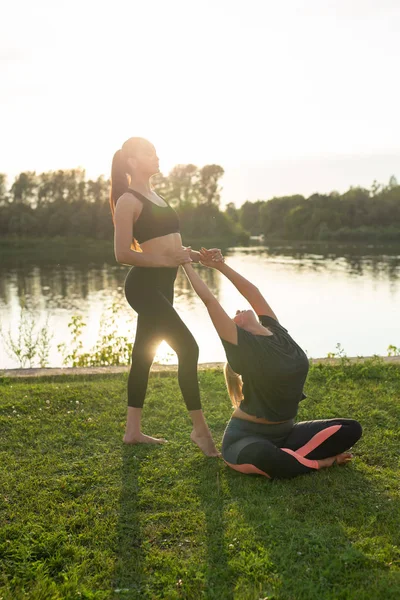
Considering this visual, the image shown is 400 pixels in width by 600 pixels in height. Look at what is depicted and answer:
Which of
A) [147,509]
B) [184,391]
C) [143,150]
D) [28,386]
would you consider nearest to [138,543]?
[147,509]

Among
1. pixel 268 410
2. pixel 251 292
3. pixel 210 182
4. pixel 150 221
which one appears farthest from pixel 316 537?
pixel 210 182

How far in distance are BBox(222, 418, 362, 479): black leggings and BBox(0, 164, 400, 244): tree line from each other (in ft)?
164

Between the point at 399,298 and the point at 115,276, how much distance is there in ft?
42.9

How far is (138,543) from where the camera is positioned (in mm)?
2932

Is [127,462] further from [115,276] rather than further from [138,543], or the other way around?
[115,276]

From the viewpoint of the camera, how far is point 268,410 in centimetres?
370

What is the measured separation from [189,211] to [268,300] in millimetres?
40659

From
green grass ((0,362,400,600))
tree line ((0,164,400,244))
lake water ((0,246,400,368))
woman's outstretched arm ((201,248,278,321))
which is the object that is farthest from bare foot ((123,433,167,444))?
tree line ((0,164,400,244))

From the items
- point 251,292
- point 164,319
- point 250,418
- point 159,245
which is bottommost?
point 250,418

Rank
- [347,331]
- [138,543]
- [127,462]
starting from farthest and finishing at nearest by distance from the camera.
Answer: [347,331] < [127,462] < [138,543]

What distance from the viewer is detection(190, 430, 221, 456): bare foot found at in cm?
402

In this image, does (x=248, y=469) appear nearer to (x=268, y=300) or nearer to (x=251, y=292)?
(x=251, y=292)

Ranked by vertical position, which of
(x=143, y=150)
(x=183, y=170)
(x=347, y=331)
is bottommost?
(x=347, y=331)

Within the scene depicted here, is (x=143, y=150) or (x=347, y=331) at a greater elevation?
(x=143, y=150)
